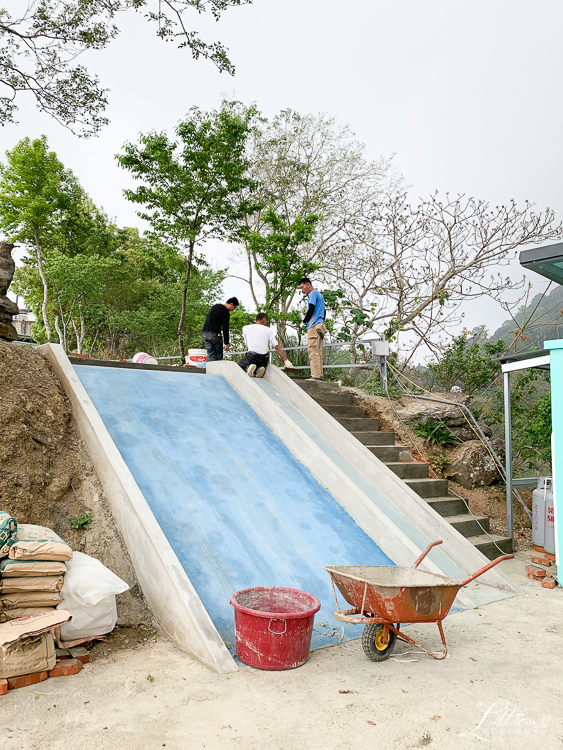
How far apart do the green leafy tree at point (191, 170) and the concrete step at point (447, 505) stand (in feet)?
41.5

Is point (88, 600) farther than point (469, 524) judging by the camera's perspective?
No

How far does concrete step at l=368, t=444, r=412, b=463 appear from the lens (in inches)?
309

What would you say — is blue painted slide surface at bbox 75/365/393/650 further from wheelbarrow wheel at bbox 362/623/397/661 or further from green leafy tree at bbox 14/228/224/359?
green leafy tree at bbox 14/228/224/359

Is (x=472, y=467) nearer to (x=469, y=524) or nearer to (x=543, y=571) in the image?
(x=469, y=524)

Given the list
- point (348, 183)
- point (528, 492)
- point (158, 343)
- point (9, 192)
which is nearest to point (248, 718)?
point (528, 492)

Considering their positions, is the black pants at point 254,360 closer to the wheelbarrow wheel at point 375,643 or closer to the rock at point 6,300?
the rock at point 6,300

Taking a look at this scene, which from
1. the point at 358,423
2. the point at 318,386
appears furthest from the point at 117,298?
the point at 358,423

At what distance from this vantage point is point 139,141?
16.4 m

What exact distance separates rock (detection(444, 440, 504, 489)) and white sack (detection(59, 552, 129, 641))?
20.2ft

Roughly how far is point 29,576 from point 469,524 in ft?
17.7

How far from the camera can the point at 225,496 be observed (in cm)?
555

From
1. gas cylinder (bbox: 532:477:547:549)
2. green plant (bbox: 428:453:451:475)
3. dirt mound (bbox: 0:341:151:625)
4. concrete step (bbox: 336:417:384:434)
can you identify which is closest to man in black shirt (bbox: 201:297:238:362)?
concrete step (bbox: 336:417:384:434)

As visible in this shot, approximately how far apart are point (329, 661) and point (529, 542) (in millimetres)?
5242

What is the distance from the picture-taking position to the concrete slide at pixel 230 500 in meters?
4.34
